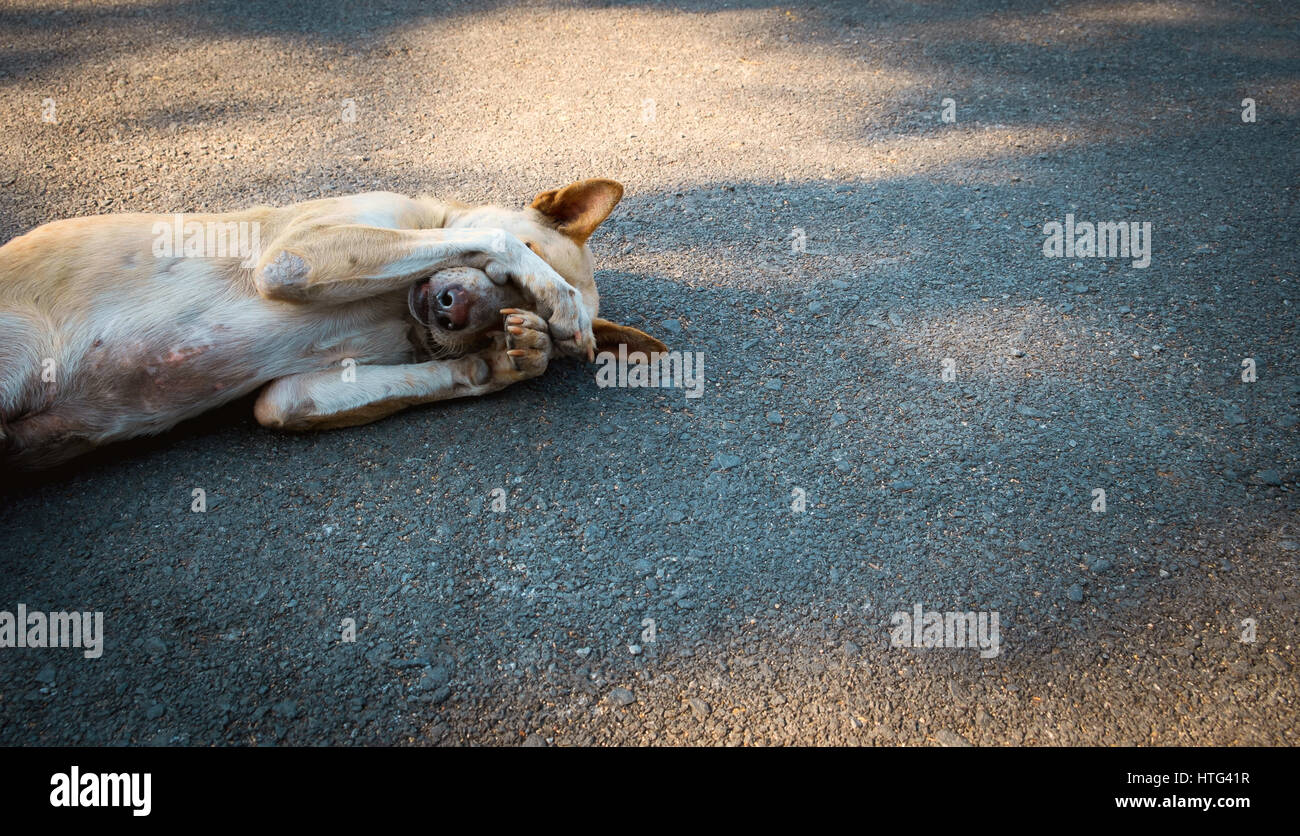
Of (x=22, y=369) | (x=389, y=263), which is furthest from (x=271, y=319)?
(x=22, y=369)

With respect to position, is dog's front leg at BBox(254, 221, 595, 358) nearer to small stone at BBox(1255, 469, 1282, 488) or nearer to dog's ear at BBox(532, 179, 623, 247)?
dog's ear at BBox(532, 179, 623, 247)

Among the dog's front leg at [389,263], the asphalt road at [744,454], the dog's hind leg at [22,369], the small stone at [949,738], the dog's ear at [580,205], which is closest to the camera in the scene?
the small stone at [949,738]

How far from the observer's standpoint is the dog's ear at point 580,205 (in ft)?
12.1

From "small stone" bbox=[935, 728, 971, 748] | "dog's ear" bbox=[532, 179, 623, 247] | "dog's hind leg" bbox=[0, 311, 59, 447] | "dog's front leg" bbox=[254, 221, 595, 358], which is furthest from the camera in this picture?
"dog's ear" bbox=[532, 179, 623, 247]

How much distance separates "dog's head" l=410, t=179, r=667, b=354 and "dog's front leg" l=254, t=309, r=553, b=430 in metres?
0.11

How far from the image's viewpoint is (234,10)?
21.7 feet

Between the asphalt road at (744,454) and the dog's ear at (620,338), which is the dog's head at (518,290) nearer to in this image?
the dog's ear at (620,338)

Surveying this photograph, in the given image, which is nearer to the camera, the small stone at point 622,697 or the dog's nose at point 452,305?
the small stone at point 622,697

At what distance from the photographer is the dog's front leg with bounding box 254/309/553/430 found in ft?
10.6

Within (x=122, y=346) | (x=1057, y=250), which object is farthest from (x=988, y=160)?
(x=122, y=346)

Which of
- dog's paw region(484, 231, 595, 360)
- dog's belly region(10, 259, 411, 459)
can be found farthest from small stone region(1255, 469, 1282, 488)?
dog's belly region(10, 259, 411, 459)

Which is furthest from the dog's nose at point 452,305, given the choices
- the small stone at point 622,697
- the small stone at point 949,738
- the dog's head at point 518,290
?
the small stone at point 949,738

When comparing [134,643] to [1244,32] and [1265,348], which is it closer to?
[1265,348]

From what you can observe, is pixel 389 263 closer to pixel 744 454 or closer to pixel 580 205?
pixel 580 205
